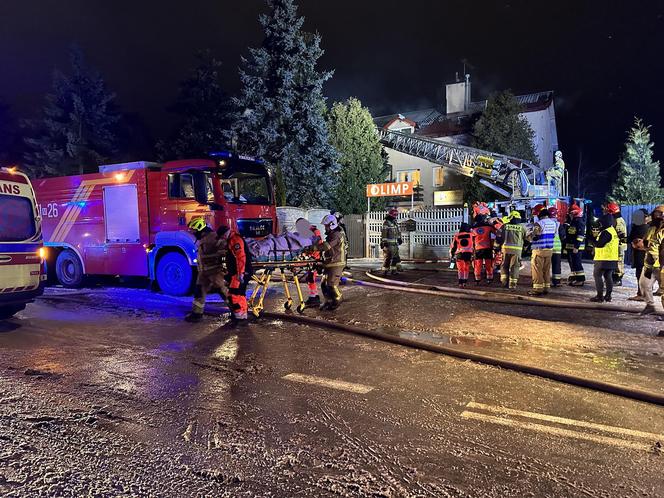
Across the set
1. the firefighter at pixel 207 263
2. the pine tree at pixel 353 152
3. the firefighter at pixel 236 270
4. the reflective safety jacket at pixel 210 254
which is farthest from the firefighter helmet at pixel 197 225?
the pine tree at pixel 353 152

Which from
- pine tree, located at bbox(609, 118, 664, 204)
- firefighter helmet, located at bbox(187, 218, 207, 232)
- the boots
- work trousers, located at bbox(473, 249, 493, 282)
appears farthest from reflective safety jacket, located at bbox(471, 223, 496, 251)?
pine tree, located at bbox(609, 118, 664, 204)

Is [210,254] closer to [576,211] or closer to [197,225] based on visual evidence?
[197,225]

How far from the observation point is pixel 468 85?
112 ft

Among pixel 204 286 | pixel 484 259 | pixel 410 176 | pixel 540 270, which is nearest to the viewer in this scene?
pixel 204 286

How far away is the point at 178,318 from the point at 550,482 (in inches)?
255

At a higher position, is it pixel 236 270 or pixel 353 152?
pixel 353 152

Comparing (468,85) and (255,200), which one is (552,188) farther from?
(468,85)

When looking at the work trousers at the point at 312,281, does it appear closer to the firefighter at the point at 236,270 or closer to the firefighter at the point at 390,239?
the firefighter at the point at 236,270

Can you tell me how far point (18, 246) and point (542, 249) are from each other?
29.7ft

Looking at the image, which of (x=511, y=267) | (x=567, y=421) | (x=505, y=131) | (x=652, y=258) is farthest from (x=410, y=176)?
(x=567, y=421)

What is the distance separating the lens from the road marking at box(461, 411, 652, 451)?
338cm

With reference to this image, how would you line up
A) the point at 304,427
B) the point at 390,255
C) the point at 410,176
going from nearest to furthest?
the point at 304,427
the point at 390,255
the point at 410,176

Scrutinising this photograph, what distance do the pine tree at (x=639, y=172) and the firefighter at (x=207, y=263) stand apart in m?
28.2

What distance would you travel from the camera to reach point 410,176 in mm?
32094
